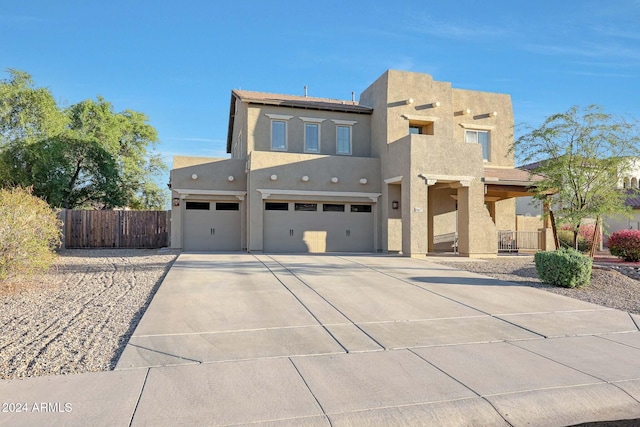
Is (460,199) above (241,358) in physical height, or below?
above

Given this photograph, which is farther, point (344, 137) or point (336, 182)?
point (344, 137)

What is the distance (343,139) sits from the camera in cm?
2172

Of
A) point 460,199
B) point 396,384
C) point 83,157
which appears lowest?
point 396,384

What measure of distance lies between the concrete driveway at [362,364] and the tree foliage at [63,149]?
70.6 ft

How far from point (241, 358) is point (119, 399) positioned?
1536 mm

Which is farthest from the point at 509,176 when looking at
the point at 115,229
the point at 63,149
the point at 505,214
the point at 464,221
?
the point at 63,149

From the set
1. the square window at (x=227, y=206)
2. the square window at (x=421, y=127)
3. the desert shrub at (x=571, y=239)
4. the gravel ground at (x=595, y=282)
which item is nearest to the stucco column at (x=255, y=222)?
the square window at (x=227, y=206)

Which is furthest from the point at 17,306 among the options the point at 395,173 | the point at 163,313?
the point at 395,173

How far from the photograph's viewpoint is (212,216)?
68.4 ft

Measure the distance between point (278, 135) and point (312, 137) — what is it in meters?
1.62

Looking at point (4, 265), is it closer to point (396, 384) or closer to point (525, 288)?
point (396, 384)

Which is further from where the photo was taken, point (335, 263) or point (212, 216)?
point (212, 216)

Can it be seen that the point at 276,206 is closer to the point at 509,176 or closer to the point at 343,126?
the point at 343,126

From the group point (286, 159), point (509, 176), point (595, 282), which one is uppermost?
point (286, 159)
